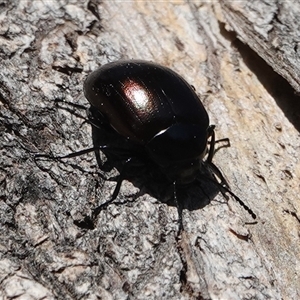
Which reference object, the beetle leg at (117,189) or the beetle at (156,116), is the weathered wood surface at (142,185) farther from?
the beetle at (156,116)

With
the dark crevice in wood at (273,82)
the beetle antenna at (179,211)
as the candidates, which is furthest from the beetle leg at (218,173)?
the dark crevice in wood at (273,82)

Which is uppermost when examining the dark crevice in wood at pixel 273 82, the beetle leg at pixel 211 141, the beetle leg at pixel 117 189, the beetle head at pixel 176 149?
the beetle leg at pixel 117 189

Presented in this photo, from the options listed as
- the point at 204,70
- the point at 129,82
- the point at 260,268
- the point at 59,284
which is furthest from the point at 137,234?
the point at 204,70

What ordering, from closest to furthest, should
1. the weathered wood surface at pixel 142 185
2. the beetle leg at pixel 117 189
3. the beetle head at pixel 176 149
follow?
the weathered wood surface at pixel 142 185, the beetle leg at pixel 117 189, the beetle head at pixel 176 149

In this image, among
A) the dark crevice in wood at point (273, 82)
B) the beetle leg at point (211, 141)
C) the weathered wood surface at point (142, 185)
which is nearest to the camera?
the weathered wood surface at point (142, 185)

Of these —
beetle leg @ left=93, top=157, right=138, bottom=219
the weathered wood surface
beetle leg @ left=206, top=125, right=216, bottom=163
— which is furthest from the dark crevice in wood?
beetle leg @ left=93, top=157, right=138, bottom=219

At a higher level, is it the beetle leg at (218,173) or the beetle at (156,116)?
the beetle at (156,116)
